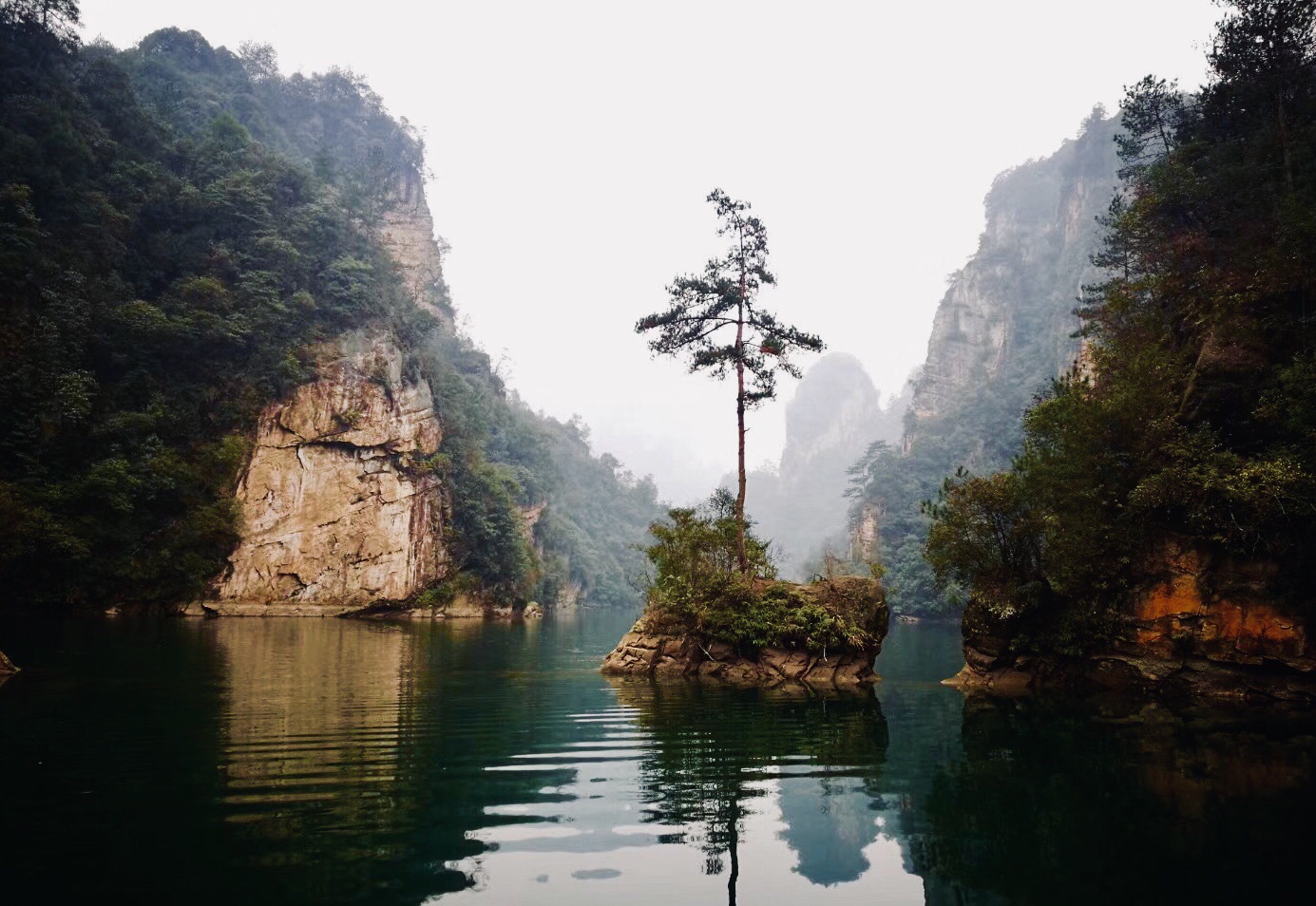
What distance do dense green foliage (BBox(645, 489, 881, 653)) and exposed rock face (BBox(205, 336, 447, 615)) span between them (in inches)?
1113

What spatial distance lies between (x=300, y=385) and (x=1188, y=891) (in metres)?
46.3

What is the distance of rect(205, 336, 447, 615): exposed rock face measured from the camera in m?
39.8

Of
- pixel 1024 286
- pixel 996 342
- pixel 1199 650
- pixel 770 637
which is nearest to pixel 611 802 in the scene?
pixel 770 637

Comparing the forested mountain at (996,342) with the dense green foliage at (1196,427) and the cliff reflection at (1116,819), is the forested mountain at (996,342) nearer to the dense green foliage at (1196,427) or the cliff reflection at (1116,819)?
the dense green foliage at (1196,427)

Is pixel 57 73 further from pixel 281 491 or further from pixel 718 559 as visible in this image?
pixel 718 559

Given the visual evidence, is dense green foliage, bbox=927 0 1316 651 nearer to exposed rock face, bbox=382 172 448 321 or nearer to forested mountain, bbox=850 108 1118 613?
forested mountain, bbox=850 108 1118 613

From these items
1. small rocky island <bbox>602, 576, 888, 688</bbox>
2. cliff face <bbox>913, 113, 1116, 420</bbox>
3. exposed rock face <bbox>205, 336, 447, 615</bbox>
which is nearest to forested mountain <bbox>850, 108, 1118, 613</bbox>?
cliff face <bbox>913, 113, 1116, 420</bbox>

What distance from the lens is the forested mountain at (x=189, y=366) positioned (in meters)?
31.6

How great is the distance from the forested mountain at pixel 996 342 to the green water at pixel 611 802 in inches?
2063

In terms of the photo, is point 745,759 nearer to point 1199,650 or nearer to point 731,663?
point 731,663

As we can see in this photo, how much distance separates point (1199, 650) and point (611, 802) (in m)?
14.5

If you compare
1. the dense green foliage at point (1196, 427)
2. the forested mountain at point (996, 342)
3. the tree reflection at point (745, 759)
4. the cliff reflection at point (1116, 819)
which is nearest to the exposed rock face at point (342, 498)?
the tree reflection at point (745, 759)

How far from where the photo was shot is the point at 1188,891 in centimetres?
455

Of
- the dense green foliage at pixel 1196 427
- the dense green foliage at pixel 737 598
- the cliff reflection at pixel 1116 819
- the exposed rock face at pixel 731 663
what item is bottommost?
the exposed rock face at pixel 731 663
